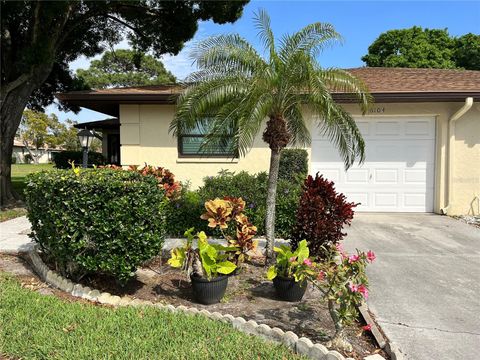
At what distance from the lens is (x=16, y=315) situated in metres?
3.47

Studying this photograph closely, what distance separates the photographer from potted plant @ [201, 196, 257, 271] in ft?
15.9

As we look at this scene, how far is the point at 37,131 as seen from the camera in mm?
54656

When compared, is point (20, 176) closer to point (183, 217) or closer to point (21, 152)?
point (183, 217)

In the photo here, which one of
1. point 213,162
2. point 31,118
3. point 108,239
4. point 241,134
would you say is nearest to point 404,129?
point 213,162

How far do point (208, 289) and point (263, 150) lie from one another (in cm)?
642

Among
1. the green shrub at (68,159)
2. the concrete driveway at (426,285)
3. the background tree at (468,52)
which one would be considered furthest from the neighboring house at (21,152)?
the concrete driveway at (426,285)

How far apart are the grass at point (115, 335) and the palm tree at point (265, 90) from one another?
2.06 meters

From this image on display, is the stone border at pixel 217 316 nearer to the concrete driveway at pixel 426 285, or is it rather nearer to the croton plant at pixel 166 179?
the concrete driveway at pixel 426 285

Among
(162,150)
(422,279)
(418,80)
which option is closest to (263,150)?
(162,150)

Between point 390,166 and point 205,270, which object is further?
point 390,166

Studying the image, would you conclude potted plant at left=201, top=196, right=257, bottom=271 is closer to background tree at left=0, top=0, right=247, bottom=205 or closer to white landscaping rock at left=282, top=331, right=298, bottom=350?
white landscaping rock at left=282, top=331, right=298, bottom=350

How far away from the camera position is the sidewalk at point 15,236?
19.9 ft

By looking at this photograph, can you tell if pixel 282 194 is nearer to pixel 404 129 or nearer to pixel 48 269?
pixel 48 269

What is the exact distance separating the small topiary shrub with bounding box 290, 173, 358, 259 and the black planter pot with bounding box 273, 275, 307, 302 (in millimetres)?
1000
